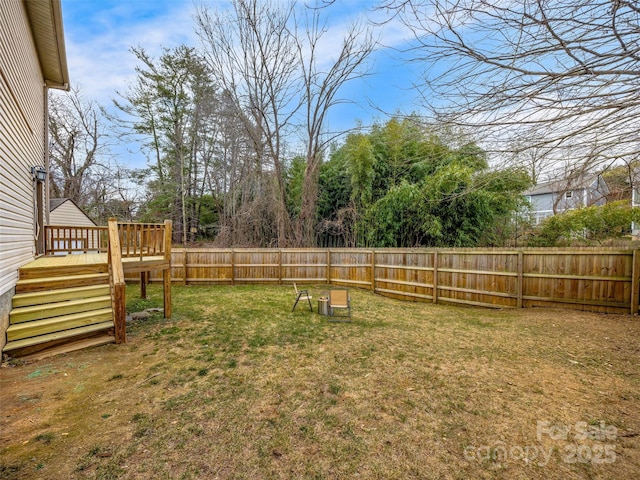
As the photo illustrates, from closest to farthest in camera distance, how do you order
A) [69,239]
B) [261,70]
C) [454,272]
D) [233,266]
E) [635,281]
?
[635,281] < [69,239] < [454,272] < [233,266] < [261,70]

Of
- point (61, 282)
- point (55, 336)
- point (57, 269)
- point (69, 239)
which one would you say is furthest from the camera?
point (69, 239)

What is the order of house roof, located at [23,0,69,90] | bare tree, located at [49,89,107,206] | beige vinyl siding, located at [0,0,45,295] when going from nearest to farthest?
1. beige vinyl siding, located at [0,0,45,295]
2. house roof, located at [23,0,69,90]
3. bare tree, located at [49,89,107,206]

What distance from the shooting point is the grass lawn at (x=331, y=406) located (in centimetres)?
174

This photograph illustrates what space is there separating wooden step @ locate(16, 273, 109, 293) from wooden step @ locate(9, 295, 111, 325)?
0.97 feet

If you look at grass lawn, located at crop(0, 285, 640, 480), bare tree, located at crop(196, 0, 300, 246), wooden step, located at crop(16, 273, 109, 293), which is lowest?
grass lawn, located at crop(0, 285, 640, 480)

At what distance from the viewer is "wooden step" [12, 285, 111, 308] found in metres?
3.55

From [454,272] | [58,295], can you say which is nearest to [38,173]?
[58,295]

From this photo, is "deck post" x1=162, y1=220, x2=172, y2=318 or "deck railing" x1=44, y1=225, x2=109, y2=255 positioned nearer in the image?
"deck post" x1=162, y1=220, x2=172, y2=318

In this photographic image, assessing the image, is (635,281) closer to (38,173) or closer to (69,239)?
(38,173)

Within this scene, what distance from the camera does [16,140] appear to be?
4121 millimetres

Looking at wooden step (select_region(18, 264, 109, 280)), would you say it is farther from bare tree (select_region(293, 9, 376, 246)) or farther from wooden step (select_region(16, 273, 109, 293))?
bare tree (select_region(293, 9, 376, 246))

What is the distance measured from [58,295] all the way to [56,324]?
49cm

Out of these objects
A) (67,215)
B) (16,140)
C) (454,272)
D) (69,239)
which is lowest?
(454,272)

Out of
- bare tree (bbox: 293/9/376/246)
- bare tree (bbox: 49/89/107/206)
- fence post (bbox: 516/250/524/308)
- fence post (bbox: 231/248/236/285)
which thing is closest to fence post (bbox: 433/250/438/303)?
fence post (bbox: 516/250/524/308)
